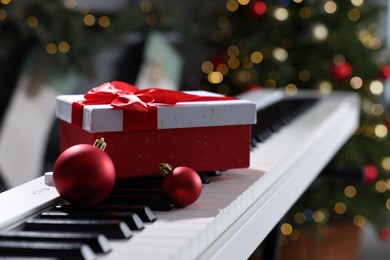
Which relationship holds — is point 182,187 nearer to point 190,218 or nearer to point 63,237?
point 190,218

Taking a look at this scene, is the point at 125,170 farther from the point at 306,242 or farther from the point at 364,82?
the point at 364,82

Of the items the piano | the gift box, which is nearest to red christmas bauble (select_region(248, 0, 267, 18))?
the piano

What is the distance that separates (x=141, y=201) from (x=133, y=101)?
20 cm

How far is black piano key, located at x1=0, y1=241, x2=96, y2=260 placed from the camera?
2.98ft

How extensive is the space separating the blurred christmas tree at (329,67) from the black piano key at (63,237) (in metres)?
3.27

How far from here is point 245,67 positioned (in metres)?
4.53

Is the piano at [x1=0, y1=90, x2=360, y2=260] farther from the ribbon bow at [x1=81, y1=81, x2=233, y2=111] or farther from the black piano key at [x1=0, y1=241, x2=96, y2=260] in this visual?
the ribbon bow at [x1=81, y1=81, x2=233, y2=111]

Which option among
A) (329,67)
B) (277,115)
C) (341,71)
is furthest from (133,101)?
(329,67)

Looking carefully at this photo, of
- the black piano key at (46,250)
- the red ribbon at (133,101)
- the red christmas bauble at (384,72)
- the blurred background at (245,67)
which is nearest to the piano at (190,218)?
the black piano key at (46,250)

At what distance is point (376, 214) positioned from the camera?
4289mm

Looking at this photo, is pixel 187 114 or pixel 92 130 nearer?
pixel 92 130

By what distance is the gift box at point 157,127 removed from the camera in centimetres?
131

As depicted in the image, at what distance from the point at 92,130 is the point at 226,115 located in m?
0.27

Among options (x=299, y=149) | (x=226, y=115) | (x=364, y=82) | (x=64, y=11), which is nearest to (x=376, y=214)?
(x=364, y=82)
